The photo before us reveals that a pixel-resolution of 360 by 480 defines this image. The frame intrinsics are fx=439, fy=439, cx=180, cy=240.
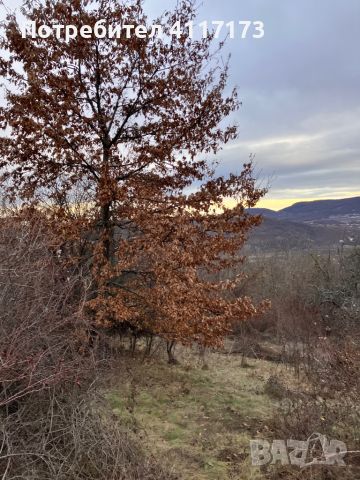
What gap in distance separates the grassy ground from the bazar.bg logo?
277 mm

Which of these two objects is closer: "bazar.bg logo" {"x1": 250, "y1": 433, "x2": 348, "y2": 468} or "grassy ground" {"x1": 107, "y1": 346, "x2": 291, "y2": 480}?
"bazar.bg logo" {"x1": 250, "y1": 433, "x2": 348, "y2": 468}

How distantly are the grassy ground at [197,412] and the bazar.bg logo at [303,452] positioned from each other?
0.28 metres

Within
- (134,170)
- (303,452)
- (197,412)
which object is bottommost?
(197,412)

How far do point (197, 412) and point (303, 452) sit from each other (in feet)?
10.2

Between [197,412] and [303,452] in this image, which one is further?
[197,412]

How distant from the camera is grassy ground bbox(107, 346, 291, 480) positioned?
651 cm

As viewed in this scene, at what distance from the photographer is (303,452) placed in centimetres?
600

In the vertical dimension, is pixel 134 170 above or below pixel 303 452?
above

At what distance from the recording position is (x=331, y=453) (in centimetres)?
581

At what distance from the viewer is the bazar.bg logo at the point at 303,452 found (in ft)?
18.8

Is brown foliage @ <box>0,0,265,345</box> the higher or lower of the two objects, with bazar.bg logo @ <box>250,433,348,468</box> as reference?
higher

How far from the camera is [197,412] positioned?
8.75 m

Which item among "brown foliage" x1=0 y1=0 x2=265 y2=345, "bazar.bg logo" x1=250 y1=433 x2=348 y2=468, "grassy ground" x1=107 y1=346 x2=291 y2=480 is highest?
"brown foliage" x1=0 y1=0 x2=265 y2=345

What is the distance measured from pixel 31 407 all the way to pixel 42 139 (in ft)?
17.7
